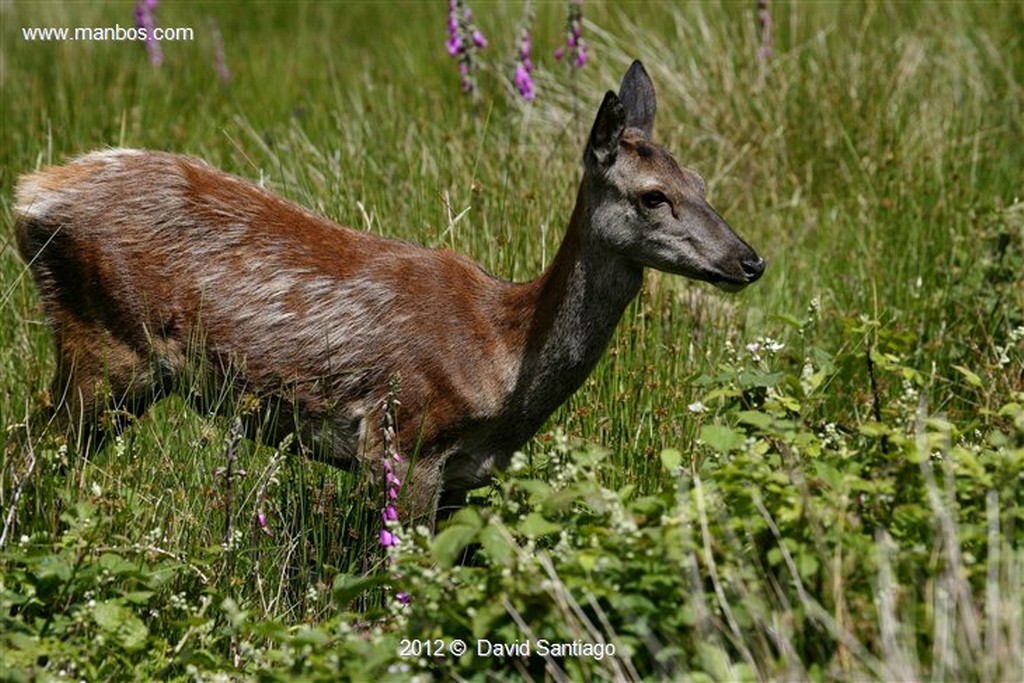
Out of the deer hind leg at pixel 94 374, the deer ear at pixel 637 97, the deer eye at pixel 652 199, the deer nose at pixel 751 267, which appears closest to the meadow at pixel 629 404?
the deer hind leg at pixel 94 374

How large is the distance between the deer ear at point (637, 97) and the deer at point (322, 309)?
0.01 meters

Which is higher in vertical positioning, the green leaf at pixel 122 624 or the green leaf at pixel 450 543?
the green leaf at pixel 450 543

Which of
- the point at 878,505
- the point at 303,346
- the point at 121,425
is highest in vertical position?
the point at 878,505

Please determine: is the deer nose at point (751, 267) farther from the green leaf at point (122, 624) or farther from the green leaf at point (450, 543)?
the green leaf at point (122, 624)

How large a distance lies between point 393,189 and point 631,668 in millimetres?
3942

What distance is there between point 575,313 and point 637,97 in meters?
0.87

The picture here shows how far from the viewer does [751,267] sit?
16.5ft

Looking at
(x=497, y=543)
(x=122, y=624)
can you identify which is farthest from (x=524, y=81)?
(x=497, y=543)

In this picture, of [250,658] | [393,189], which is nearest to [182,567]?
[250,658]

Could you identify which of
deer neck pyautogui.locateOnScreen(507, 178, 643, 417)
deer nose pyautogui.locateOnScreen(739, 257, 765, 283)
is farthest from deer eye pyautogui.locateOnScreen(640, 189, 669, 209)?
deer nose pyautogui.locateOnScreen(739, 257, 765, 283)

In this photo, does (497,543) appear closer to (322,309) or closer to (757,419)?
(757,419)

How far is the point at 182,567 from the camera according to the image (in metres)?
4.33

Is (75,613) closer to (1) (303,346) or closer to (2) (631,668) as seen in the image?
(2) (631,668)

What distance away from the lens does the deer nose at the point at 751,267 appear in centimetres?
502
